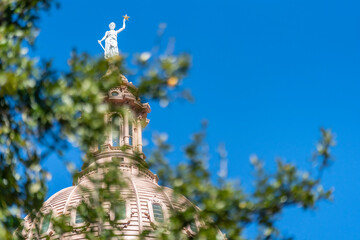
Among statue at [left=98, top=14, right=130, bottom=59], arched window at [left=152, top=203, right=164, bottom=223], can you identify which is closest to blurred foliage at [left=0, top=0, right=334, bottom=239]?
arched window at [left=152, top=203, right=164, bottom=223]

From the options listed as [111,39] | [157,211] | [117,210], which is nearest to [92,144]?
[117,210]

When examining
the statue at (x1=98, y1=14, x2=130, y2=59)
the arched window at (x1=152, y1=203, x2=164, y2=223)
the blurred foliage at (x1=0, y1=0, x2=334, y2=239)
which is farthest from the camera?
the statue at (x1=98, y1=14, x2=130, y2=59)

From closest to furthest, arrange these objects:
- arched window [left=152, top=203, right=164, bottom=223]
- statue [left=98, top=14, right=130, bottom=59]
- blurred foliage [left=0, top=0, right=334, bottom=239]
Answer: blurred foliage [left=0, top=0, right=334, bottom=239], arched window [left=152, top=203, right=164, bottom=223], statue [left=98, top=14, right=130, bottom=59]

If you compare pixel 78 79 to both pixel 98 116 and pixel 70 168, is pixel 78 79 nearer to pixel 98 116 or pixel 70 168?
pixel 98 116

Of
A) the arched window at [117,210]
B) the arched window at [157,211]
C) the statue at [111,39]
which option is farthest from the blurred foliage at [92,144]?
the statue at [111,39]

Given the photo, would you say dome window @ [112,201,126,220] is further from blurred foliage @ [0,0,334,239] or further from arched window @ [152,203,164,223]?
arched window @ [152,203,164,223]

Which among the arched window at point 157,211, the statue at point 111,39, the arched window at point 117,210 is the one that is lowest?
the arched window at point 117,210

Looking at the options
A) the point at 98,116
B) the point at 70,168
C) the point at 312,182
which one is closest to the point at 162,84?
the point at 98,116

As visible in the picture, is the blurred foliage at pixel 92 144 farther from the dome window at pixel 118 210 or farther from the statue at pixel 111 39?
the statue at pixel 111 39

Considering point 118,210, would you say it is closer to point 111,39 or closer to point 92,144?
point 92,144

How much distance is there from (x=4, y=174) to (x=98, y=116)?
1639 millimetres

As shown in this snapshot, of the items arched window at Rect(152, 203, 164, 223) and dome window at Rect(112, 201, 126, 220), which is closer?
dome window at Rect(112, 201, 126, 220)

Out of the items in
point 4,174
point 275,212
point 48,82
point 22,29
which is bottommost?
point 275,212

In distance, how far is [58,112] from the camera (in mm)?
10062
